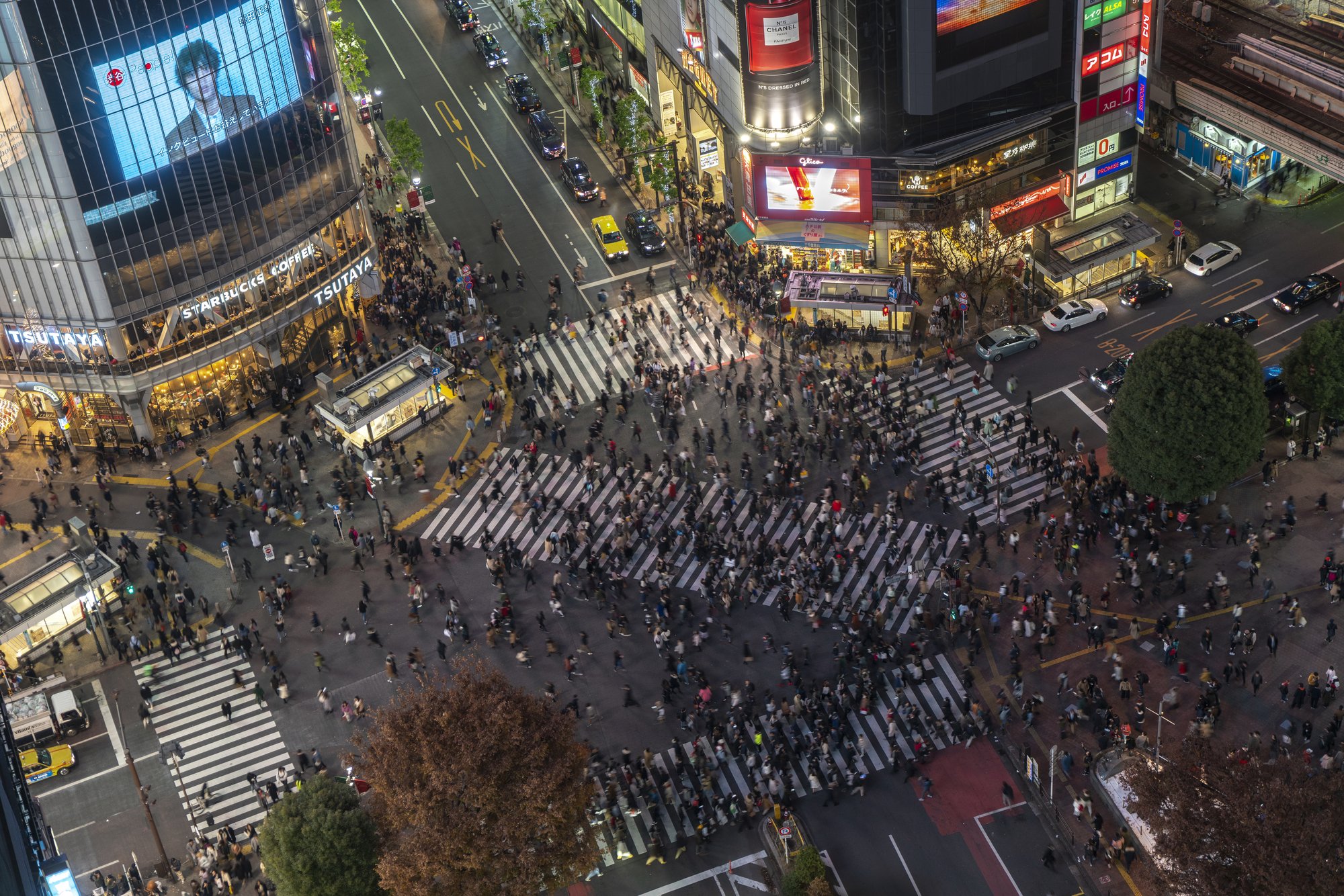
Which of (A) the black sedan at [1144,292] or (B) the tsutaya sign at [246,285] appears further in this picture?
(A) the black sedan at [1144,292]

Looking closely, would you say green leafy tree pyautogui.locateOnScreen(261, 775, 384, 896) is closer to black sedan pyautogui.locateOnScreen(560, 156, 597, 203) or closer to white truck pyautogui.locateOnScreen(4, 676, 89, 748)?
white truck pyautogui.locateOnScreen(4, 676, 89, 748)

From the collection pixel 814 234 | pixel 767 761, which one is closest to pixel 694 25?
pixel 814 234

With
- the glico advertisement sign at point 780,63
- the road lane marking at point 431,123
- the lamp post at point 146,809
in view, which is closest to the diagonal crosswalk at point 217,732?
the lamp post at point 146,809

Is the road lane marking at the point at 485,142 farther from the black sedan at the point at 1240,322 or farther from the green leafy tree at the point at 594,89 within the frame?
the black sedan at the point at 1240,322

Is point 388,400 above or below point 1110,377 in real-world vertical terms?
above

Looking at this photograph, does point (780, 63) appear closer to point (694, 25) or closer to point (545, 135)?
point (694, 25)

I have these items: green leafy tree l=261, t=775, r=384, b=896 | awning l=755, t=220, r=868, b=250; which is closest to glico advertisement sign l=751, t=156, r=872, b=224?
awning l=755, t=220, r=868, b=250

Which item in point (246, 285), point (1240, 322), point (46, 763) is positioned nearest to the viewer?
point (46, 763)
